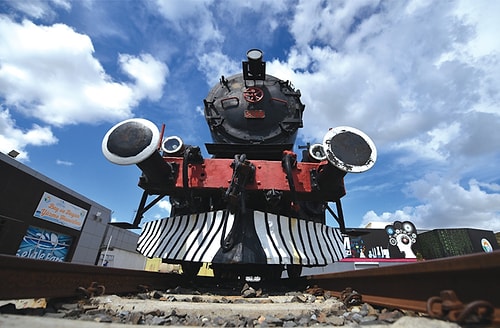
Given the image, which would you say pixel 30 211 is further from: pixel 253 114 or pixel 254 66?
pixel 254 66

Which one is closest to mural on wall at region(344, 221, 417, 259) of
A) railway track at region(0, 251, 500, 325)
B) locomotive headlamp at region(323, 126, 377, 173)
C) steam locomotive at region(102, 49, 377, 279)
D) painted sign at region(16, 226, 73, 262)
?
steam locomotive at region(102, 49, 377, 279)

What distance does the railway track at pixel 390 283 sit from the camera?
1.02m

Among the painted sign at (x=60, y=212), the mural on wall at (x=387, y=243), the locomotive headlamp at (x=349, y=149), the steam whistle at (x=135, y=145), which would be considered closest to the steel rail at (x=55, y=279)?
the steam whistle at (x=135, y=145)

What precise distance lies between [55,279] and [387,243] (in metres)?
20.6

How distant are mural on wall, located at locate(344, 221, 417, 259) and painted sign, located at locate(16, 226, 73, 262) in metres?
16.3

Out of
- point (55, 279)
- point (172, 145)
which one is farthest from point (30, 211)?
point (55, 279)

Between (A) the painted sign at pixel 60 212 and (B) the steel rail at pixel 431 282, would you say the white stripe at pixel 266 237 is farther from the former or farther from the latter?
(A) the painted sign at pixel 60 212

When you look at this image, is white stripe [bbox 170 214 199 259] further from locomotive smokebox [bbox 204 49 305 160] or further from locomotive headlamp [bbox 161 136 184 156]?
locomotive smokebox [bbox 204 49 305 160]

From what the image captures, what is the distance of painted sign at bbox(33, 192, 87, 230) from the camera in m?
11.1

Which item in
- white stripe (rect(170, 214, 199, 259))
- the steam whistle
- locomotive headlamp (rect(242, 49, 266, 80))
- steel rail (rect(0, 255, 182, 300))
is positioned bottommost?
steel rail (rect(0, 255, 182, 300))

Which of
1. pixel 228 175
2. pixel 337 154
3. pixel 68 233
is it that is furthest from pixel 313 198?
pixel 68 233

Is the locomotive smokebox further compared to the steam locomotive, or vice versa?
the locomotive smokebox

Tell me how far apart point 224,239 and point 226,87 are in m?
3.02

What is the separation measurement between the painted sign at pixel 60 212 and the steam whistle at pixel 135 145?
11.0 m
